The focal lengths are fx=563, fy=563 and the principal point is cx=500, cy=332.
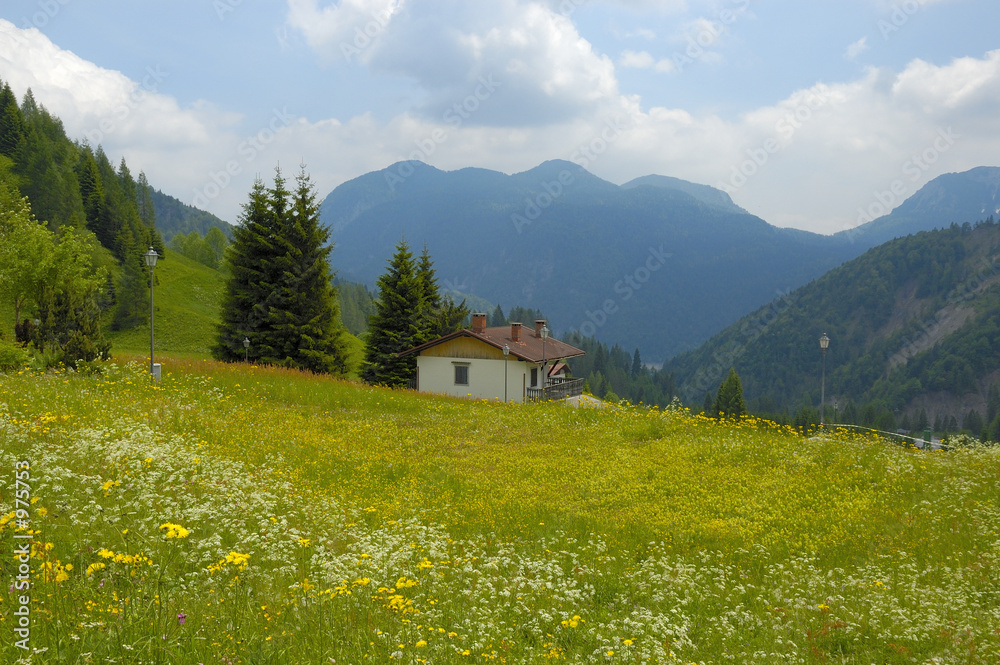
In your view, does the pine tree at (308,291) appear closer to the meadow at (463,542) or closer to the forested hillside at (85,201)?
the meadow at (463,542)

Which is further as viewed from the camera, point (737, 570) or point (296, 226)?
point (296, 226)

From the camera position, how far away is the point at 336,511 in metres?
9.94

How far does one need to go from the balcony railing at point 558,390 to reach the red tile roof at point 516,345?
2342mm

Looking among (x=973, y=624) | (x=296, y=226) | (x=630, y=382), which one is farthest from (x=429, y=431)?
(x=630, y=382)

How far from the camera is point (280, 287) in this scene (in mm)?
38219

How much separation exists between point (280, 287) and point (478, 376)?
17.2 metres

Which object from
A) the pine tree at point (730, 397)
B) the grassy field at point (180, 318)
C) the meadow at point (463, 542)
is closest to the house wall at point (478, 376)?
the grassy field at point (180, 318)

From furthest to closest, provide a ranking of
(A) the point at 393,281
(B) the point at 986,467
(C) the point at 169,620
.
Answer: (A) the point at 393,281, (B) the point at 986,467, (C) the point at 169,620

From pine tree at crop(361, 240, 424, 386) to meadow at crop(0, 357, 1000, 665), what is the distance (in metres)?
31.3

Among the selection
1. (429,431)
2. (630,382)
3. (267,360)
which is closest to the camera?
(429,431)

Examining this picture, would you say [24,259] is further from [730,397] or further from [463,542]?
[730,397]

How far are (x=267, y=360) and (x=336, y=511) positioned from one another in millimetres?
30132

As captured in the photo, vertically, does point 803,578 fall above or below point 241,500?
below

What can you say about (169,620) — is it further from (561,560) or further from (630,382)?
(630,382)
